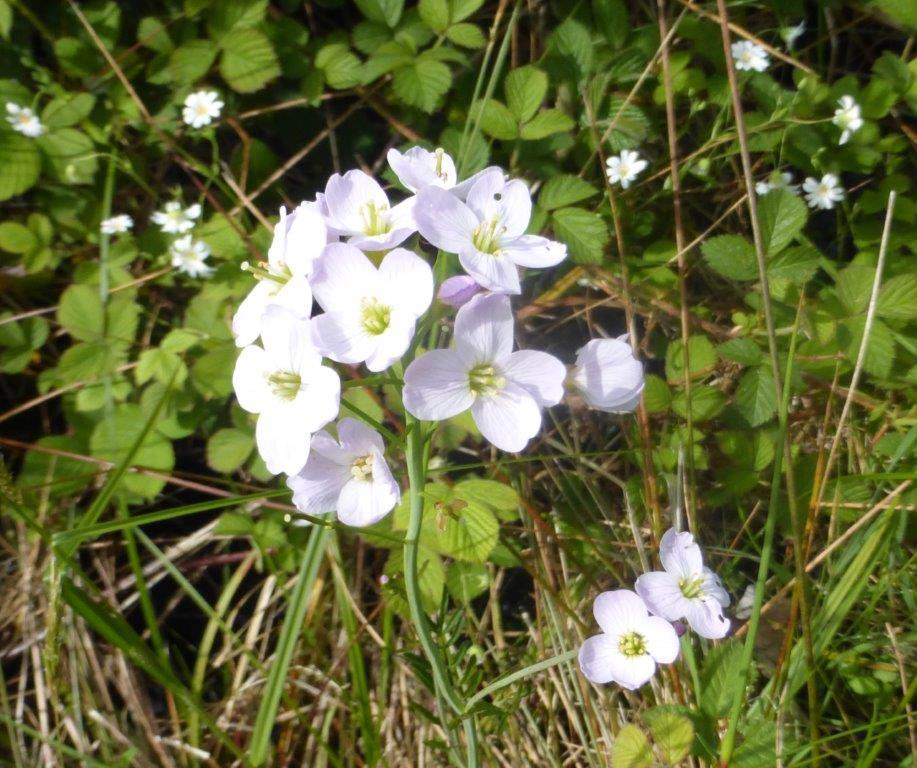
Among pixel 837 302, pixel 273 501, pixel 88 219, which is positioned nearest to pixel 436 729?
pixel 273 501

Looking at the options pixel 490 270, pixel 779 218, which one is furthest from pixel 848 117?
pixel 490 270

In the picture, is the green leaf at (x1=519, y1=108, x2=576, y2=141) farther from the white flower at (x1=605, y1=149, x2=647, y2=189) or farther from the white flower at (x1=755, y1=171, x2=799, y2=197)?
the white flower at (x1=755, y1=171, x2=799, y2=197)

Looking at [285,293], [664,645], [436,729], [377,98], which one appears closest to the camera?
[285,293]

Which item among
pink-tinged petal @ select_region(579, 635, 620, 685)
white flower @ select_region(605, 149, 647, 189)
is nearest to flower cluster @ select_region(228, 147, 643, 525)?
pink-tinged petal @ select_region(579, 635, 620, 685)

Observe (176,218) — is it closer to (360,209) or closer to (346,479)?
(360,209)

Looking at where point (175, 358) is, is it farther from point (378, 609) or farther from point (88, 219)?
point (378, 609)

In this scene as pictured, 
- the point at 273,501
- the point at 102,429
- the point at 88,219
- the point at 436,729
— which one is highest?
the point at 88,219

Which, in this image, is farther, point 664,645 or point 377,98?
point 377,98
